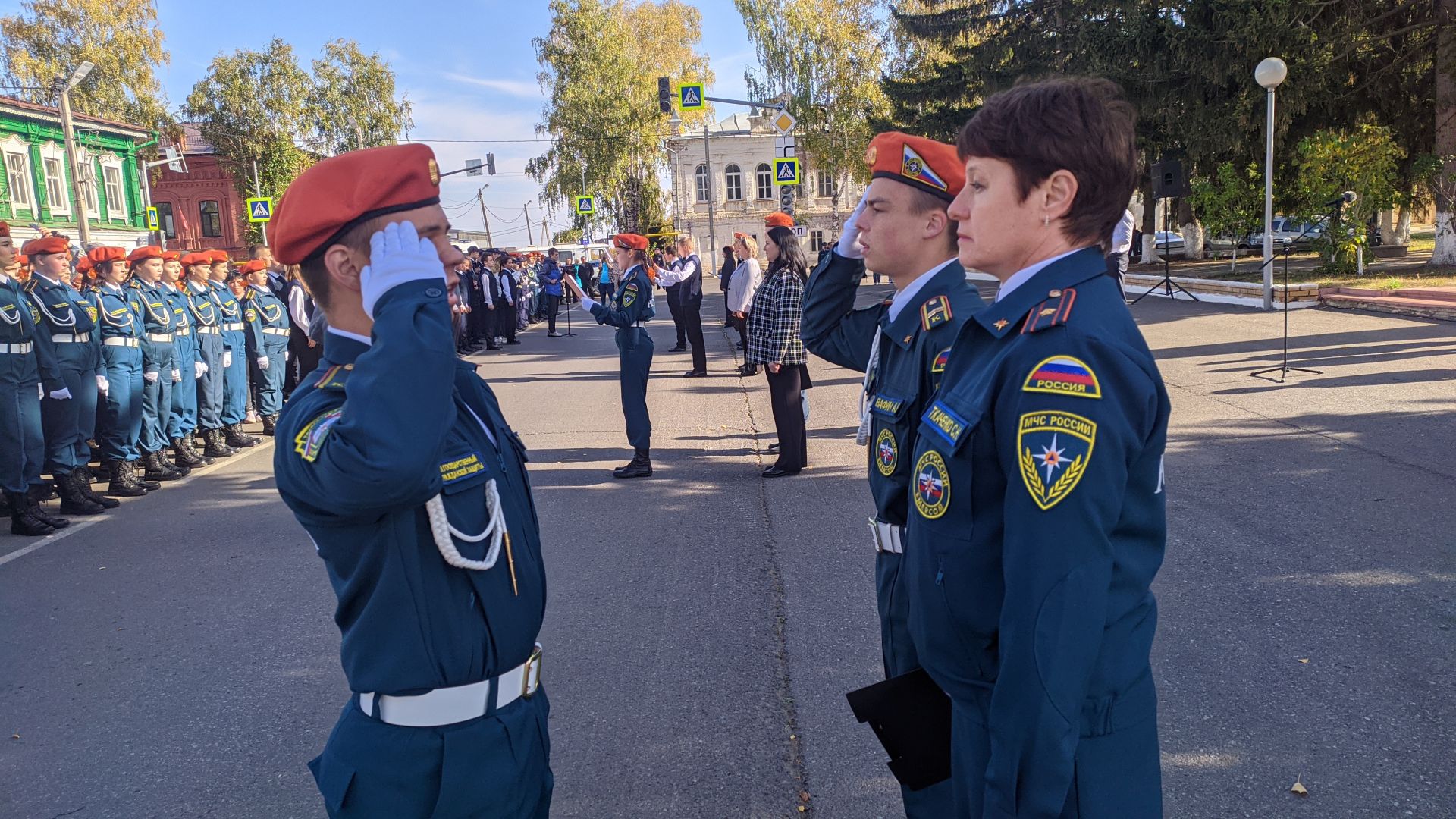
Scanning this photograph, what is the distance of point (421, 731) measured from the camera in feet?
6.04

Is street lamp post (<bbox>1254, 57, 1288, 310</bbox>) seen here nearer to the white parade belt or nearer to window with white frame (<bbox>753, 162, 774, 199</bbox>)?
the white parade belt

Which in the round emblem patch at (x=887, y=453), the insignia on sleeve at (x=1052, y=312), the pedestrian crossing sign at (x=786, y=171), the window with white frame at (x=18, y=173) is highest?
the window with white frame at (x=18, y=173)

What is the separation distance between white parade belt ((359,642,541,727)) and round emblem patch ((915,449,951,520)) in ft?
2.88

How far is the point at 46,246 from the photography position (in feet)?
27.3

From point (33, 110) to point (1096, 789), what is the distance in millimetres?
47640

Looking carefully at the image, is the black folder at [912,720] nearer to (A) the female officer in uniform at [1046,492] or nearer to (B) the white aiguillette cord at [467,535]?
(A) the female officer in uniform at [1046,492]

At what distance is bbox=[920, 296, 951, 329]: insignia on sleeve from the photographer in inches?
97.7

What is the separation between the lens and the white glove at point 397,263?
5.69ft

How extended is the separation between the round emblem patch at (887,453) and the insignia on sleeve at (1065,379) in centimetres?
79

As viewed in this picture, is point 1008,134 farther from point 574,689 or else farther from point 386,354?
point 574,689

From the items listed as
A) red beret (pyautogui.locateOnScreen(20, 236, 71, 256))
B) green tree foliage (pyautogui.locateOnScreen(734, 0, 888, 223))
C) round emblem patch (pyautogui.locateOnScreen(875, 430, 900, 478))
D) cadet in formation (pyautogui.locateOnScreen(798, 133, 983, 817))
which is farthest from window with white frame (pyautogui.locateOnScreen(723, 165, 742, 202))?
round emblem patch (pyautogui.locateOnScreen(875, 430, 900, 478))

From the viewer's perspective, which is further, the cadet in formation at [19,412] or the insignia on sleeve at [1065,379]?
the cadet in formation at [19,412]

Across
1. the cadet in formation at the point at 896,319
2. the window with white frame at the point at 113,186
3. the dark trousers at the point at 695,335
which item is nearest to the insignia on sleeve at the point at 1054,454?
the cadet in formation at the point at 896,319

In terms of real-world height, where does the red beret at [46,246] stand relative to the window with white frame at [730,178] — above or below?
below
